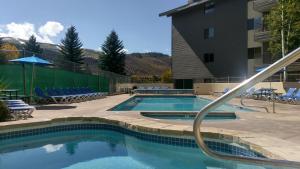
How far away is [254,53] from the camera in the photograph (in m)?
26.7

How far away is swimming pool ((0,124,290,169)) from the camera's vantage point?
537 cm

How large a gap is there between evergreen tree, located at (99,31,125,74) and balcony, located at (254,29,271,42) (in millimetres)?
25910

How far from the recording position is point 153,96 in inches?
953

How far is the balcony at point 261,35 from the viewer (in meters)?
24.6

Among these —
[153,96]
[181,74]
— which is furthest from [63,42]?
[153,96]

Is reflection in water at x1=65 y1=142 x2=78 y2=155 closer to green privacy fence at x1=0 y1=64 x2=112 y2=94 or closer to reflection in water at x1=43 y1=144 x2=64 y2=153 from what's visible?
reflection in water at x1=43 y1=144 x2=64 y2=153

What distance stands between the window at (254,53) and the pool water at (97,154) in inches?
833

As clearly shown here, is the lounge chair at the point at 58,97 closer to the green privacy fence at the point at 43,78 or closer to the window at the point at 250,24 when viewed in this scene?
the green privacy fence at the point at 43,78

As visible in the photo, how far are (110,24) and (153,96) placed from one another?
88.8 ft

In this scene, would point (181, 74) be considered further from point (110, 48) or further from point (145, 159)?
point (145, 159)

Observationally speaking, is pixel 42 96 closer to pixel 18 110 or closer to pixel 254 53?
pixel 18 110

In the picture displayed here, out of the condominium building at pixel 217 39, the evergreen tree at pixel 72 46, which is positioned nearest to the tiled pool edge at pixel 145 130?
the condominium building at pixel 217 39

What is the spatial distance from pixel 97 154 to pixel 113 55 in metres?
42.7

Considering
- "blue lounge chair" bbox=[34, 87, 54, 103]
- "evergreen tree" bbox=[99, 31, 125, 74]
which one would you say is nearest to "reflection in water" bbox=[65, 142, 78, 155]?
"blue lounge chair" bbox=[34, 87, 54, 103]
